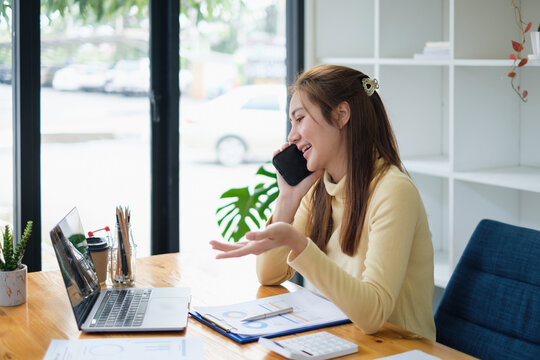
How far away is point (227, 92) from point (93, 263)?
5.05ft

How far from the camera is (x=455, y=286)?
192 cm

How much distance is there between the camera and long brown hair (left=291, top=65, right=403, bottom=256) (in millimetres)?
1898

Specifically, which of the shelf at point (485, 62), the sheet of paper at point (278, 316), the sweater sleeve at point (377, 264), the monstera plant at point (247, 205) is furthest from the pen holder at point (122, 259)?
the shelf at point (485, 62)

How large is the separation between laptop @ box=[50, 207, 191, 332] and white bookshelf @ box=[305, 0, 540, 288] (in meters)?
1.33

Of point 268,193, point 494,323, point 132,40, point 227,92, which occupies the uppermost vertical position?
point 132,40

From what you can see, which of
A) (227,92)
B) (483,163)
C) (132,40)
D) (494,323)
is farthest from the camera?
(227,92)

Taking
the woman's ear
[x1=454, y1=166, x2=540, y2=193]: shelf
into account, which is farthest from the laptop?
[x1=454, y1=166, x2=540, y2=193]: shelf

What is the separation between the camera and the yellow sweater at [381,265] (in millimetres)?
1622

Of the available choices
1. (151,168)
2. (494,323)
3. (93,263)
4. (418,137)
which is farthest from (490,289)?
(151,168)

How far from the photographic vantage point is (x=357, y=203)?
6.22 feet

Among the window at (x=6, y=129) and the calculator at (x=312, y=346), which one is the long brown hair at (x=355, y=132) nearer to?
the calculator at (x=312, y=346)

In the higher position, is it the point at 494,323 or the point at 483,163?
the point at 483,163

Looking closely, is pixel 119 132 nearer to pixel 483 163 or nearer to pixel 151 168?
pixel 151 168

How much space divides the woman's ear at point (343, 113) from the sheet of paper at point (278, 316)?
0.45m
